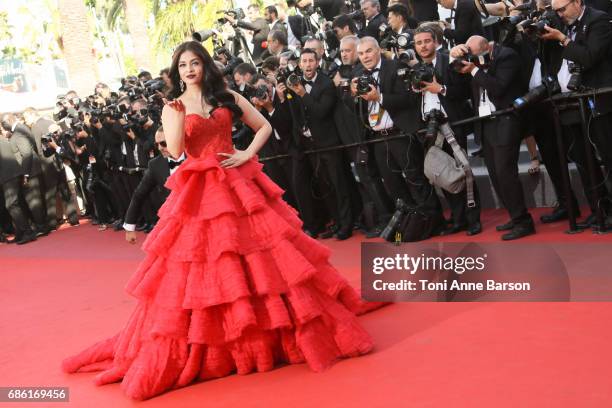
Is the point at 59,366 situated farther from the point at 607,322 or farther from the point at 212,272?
the point at 607,322

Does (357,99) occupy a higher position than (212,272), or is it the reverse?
(357,99)

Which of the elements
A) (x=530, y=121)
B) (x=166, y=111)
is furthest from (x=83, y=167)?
(x=166, y=111)

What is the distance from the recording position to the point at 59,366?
5.84 m

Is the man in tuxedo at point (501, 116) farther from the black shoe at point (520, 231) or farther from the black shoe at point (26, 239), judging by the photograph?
the black shoe at point (26, 239)

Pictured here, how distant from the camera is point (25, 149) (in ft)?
46.6

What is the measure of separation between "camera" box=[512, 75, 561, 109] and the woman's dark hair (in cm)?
285

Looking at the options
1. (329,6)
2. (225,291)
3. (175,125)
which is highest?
(329,6)

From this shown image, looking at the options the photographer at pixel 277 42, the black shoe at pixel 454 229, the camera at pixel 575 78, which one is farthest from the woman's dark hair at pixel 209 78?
the photographer at pixel 277 42

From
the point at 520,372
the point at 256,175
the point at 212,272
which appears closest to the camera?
the point at 520,372

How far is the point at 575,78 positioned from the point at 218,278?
3.43 m

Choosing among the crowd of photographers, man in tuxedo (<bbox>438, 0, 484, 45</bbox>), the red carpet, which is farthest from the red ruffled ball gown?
man in tuxedo (<bbox>438, 0, 484, 45</bbox>)

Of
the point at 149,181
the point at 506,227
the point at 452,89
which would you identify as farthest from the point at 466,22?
the point at 149,181

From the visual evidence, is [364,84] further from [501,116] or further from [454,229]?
[454,229]

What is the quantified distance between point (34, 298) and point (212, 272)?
15.4 feet
